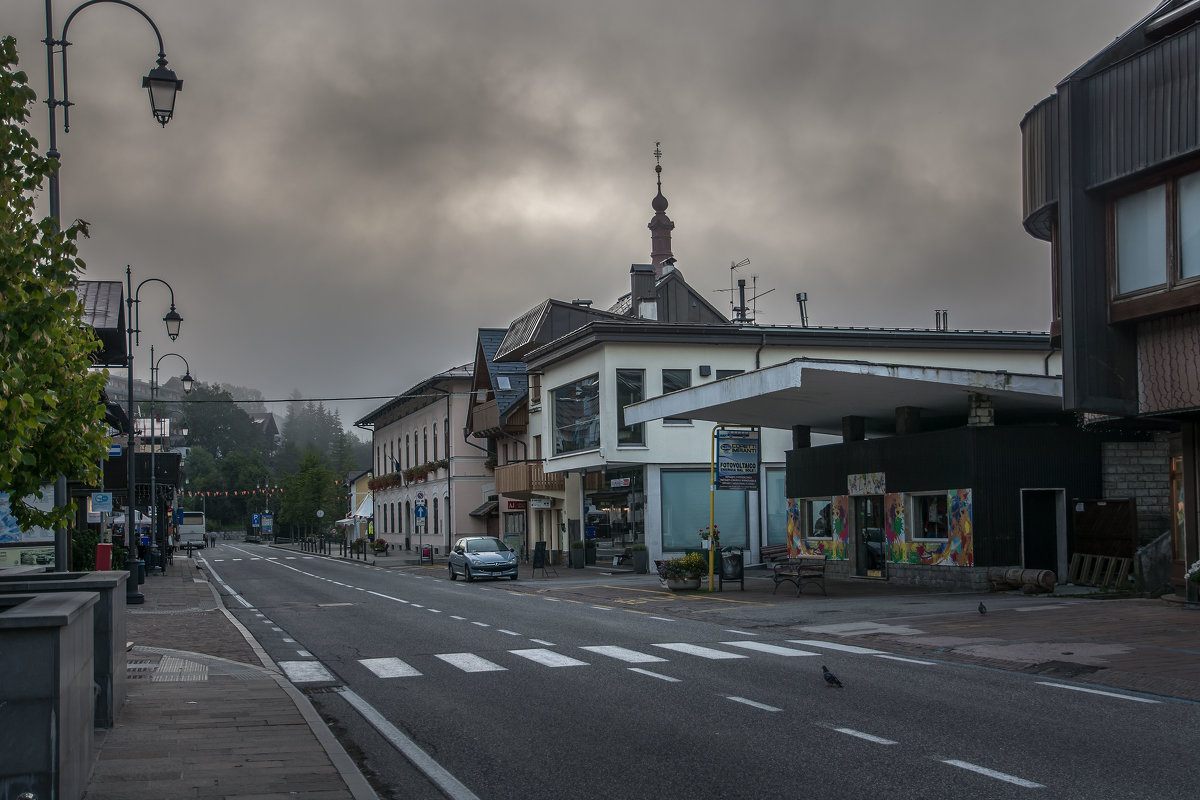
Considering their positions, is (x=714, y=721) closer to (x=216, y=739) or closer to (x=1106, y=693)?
(x=216, y=739)

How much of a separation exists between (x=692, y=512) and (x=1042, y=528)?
49.3 ft

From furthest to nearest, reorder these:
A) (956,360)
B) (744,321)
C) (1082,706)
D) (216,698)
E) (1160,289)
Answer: (744,321) < (956,360) < (1160,289) < (216,698) < (1082,706)

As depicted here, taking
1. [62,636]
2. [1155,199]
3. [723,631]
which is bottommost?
[723,631]

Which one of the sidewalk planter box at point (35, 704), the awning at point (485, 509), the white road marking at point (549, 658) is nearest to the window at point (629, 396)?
the awning at point (485, 509)

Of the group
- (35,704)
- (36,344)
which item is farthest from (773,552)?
(35,704)

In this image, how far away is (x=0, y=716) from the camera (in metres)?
5.65

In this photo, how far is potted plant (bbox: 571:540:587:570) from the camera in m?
42.4

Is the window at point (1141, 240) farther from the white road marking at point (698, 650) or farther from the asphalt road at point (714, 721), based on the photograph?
the white road marking at point (698, 650)

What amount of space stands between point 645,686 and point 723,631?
6.52m

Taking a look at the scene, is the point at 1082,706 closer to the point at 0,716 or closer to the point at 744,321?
the point at 0,716

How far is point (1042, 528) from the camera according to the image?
2517cm

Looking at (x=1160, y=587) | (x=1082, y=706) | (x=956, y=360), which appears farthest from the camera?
(x=956, y=360)

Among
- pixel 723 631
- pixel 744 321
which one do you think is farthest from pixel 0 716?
pixel 744 321

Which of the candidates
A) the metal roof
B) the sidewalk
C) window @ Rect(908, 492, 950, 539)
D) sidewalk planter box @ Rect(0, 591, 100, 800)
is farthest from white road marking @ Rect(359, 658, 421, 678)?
window @ Rect(908, 492, 950, 539)
